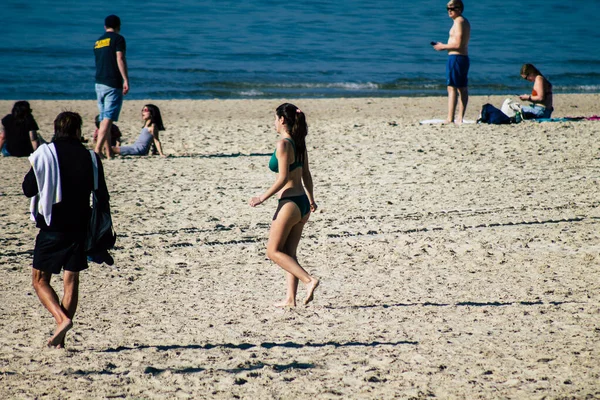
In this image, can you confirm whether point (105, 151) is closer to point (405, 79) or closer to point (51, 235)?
point (51, 235)

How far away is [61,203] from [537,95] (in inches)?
369

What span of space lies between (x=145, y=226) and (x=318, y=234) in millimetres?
1594

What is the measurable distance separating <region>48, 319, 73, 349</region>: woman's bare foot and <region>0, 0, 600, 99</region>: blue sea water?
15910 millimetres

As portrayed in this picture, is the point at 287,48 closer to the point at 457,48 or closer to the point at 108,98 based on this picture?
the point at 457,48

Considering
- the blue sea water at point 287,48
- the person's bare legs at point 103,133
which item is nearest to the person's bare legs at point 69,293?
the person's bare legs at point 103,133

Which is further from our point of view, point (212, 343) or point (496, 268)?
point (496, 268)

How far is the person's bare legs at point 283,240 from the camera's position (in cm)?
490

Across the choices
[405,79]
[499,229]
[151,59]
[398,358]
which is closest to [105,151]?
[499,229]

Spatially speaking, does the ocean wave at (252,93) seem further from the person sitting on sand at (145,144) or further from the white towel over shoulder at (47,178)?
the white towel over shoulder at (47,178)

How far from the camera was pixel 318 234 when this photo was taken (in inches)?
270

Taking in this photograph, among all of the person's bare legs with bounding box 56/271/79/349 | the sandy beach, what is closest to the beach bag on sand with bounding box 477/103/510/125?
the sandy beach

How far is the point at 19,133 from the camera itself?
1026 centimetres

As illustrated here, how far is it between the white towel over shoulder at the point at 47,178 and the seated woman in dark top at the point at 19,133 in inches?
246

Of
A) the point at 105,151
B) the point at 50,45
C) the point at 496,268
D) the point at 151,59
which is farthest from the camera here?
the point at 50,45
